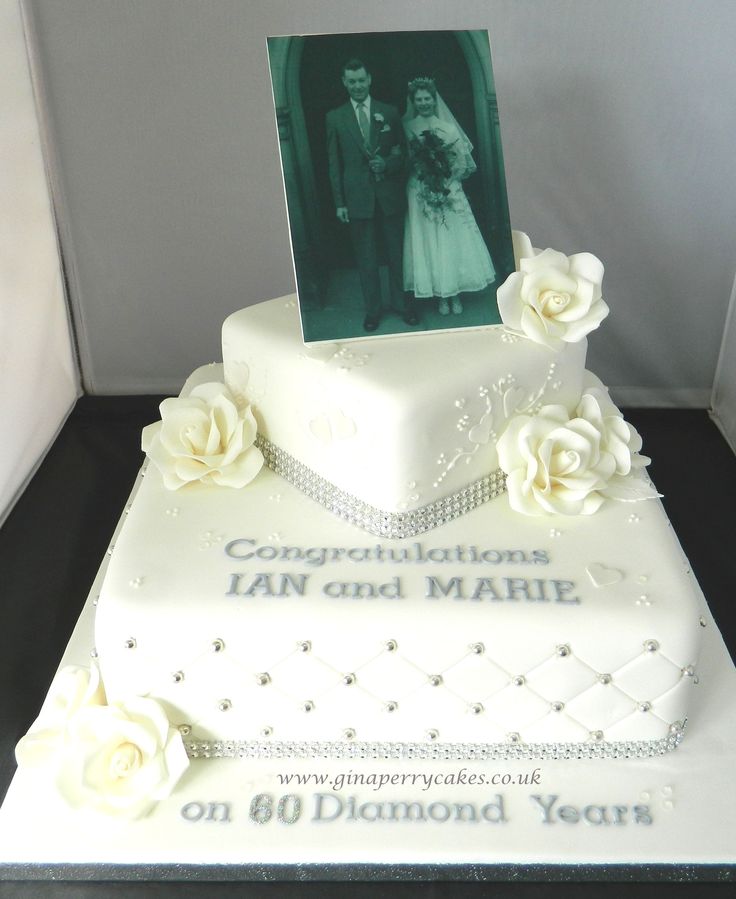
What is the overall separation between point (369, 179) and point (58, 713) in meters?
1.00

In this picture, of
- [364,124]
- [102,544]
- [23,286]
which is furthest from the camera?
[23,286]

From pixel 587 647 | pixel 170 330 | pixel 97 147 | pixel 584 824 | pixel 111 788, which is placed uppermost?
pixel 97 147

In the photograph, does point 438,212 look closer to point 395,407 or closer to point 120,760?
point 395,407

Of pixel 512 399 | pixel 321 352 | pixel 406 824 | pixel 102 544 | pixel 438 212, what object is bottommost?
pixel 406 824

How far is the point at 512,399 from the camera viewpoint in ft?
4.78

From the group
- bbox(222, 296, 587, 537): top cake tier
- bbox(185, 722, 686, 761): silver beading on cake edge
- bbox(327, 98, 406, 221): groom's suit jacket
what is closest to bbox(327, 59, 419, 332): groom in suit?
bbox(327, 98, 406, 221): groom's suit jacket

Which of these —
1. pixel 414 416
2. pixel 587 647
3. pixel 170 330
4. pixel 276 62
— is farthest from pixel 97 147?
pixel 587 647

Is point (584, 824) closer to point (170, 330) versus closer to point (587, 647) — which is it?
point (587, 647)

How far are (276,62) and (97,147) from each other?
1.08 meters

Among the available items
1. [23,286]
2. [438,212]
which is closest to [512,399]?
[438,212]

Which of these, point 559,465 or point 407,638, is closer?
point 407,638

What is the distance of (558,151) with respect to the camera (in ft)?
7.54

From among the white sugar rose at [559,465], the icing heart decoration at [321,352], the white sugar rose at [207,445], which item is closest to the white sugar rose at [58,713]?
the white sugar rose at [207,445]

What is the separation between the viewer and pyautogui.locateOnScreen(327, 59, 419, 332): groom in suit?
147cm
